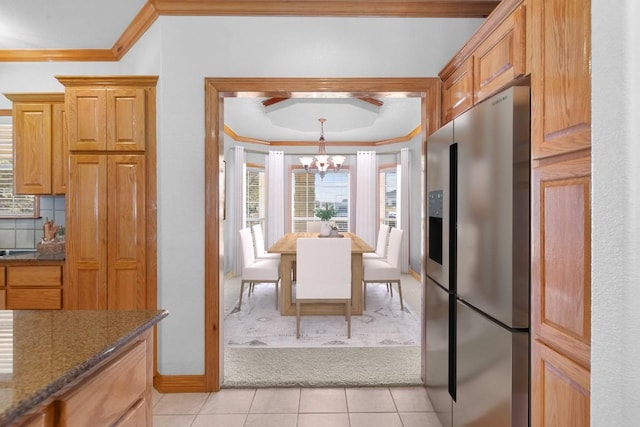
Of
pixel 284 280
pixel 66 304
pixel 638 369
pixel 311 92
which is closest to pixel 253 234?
pixel 284 280

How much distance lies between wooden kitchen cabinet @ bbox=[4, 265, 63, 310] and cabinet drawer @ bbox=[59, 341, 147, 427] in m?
2.13

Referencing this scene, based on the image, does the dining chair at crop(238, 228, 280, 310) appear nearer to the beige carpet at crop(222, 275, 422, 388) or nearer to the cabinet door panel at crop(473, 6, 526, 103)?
the beige carpet at crop(222, 275, 422, 388)

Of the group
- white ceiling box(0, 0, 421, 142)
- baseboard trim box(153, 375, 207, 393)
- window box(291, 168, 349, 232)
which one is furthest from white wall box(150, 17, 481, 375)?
window box(291, 168, 349, 232)

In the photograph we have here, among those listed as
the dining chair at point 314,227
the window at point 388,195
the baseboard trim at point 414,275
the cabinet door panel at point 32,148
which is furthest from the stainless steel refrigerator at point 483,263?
the window at point 388,195

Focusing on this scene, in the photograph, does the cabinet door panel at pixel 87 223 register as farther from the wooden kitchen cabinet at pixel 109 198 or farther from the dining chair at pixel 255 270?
the dining chair at pixel 255 270

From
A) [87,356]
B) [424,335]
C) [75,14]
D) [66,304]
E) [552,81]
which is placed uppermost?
[75,14]

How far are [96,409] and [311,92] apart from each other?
2.24m

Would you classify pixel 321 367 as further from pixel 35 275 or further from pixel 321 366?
pixel 35 275

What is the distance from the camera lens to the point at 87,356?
37.2 inches

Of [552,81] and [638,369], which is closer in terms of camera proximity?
[638,369]

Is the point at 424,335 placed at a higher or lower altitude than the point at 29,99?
lower

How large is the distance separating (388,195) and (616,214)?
6311mm

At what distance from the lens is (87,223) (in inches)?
102

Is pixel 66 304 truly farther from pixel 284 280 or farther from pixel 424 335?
pixel 424 335
